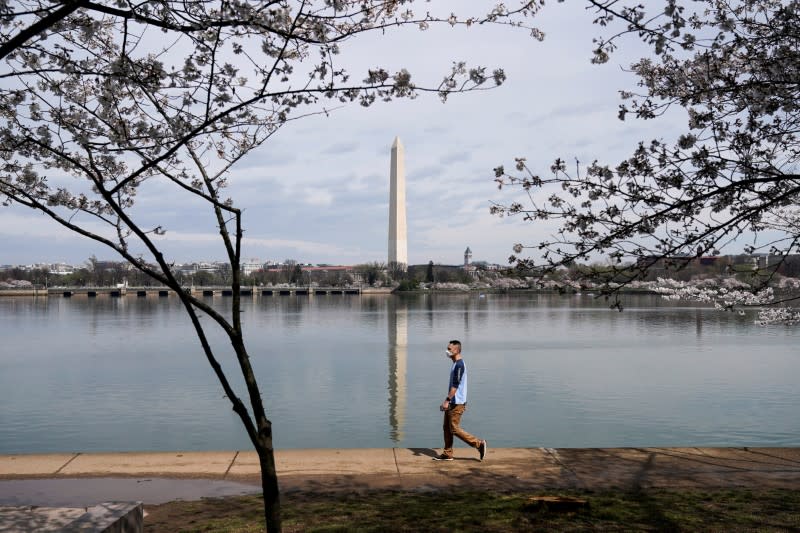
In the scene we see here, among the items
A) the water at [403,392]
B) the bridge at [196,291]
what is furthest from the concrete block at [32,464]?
the bridge at [196,291]

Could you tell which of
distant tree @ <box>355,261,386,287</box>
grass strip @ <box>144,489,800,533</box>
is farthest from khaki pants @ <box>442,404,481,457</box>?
distant tree @ <box>355,261,386,287</box>

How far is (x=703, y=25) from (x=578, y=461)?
5988 millimetres

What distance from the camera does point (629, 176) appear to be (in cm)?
692

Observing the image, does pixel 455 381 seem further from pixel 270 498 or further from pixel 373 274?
pixel 373 274

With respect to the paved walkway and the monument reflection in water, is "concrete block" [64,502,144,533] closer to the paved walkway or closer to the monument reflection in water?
the paved walkway

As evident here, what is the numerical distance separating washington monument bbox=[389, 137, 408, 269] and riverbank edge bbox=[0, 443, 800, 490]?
332 ft

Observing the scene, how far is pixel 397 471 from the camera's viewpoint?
33.2ft

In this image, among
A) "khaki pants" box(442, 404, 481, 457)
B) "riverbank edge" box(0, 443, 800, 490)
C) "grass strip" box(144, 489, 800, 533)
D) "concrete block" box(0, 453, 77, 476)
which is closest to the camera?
"grass strip" box(144, 489, 800, 533)

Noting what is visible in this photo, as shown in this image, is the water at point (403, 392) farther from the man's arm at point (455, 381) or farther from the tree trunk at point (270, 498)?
the tree trunk at point (270, 498)

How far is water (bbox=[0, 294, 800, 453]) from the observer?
17.6 metres

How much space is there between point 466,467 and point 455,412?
987 millimetres

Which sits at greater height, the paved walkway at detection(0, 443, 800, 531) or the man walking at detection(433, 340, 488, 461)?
the man walking at detection(433, 340, 488, 461)

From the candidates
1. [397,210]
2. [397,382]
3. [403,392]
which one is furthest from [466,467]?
[397,210]

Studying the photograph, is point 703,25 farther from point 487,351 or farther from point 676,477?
point 487,351
